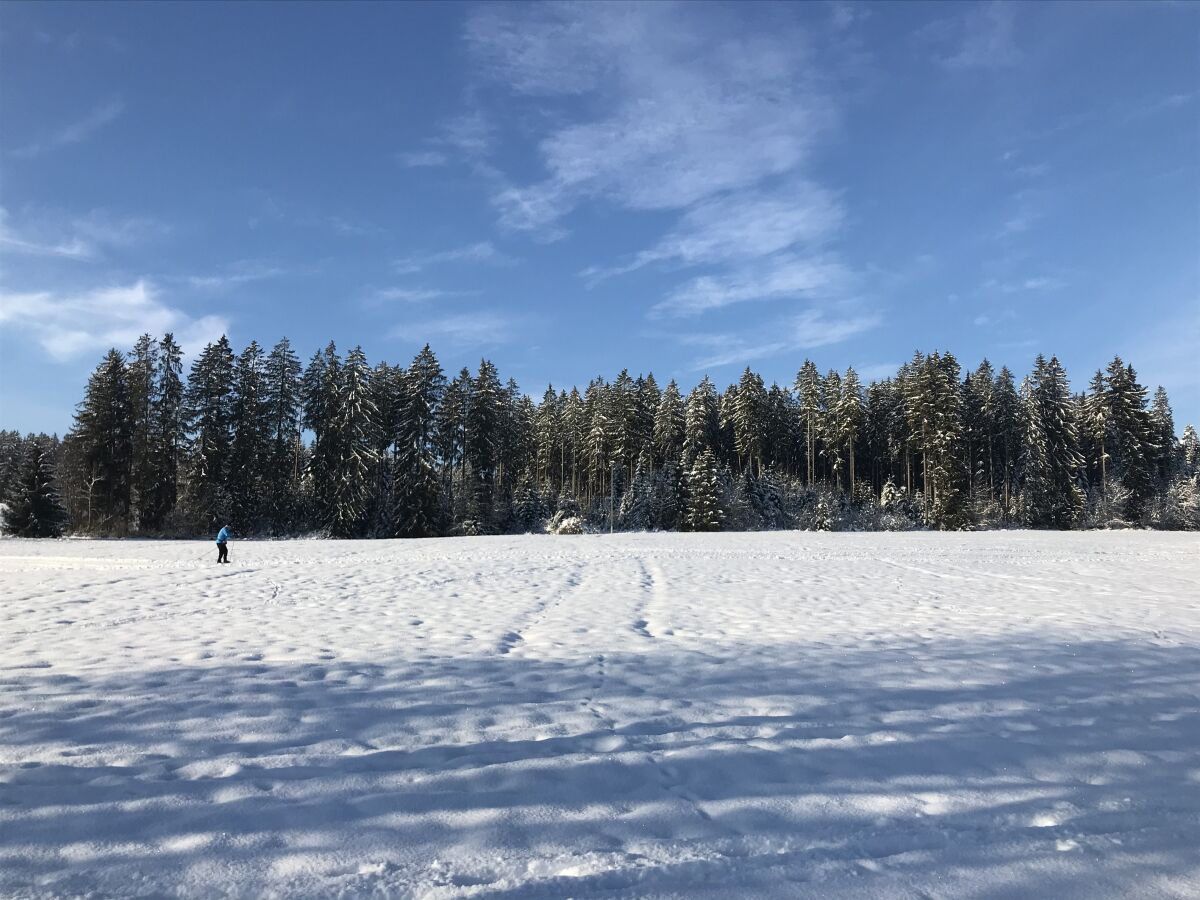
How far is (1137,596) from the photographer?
1305 cm

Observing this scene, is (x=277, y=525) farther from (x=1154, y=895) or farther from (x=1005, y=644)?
(x=1154, y=895)

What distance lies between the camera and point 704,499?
51875 mm

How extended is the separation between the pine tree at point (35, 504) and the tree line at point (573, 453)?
4.2 inches

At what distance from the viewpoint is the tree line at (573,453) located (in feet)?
152

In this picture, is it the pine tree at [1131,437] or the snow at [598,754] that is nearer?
the snow at [598,754]

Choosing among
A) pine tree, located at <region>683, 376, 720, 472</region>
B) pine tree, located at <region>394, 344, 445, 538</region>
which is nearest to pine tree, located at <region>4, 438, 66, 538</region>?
pine tree, located at <region>394, 344, 445, 538</region>

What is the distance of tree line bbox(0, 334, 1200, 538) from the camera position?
1826 inches

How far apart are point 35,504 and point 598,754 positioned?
5145 cm

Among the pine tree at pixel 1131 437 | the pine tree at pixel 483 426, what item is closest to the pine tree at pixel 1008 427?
the pine tree at pixel 1131 437

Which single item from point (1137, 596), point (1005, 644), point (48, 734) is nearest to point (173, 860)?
point (48, 734)

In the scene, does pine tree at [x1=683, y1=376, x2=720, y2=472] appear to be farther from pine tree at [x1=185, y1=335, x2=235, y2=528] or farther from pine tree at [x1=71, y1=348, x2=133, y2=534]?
pine tree at [x1=71, y1=348, x2=133, y2=534]

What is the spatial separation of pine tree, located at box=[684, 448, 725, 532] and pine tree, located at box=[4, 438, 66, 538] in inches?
1693

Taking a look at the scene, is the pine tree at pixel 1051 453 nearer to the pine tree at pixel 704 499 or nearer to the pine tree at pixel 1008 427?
the pine tree at pixel 1008 427

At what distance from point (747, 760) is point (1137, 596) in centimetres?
1280
